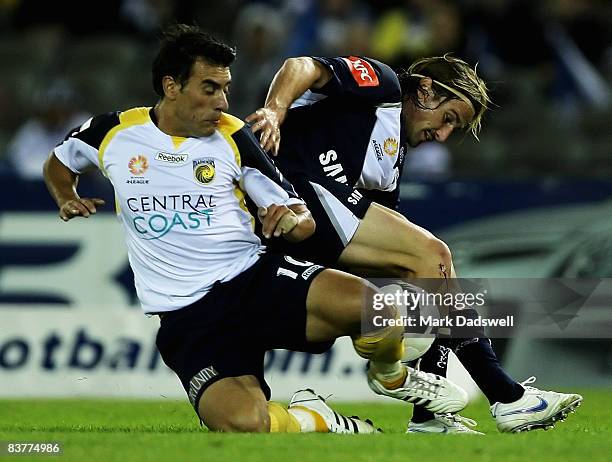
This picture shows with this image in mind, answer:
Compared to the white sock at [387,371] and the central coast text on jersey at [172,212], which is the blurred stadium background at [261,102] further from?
the central coast text on jersey at [172,212]

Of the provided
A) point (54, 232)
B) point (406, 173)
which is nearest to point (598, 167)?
point (406, 173)

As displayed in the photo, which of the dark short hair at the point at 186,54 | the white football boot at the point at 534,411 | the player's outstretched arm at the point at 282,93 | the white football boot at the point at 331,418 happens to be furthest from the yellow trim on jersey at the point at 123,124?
the white football boot at the point at 534,411

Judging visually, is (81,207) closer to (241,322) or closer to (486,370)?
(241,322)

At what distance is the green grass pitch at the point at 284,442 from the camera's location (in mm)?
4773

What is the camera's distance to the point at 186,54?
233 inches

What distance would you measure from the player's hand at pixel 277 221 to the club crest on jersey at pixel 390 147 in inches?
45.2

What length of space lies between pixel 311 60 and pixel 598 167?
5.94 m

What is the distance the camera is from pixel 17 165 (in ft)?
36.2

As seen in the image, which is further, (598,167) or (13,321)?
(598,167)

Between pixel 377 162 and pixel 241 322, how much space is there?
1235 mm

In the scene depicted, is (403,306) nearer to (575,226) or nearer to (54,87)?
(575,226)

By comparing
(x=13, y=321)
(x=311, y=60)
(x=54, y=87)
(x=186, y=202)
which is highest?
(x=311, y=60)

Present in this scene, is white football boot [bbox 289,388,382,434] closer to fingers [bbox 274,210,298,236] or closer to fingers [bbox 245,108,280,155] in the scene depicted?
fingers [bbox 274,210,298,236]

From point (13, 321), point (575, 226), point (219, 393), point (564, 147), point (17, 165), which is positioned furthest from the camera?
point (564, 147)
